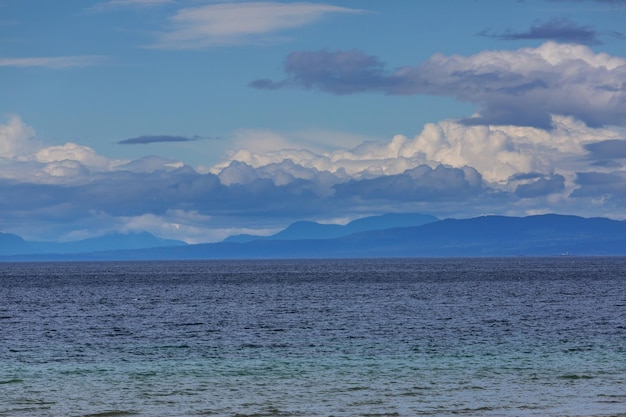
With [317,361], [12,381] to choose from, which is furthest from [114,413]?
[317,361]

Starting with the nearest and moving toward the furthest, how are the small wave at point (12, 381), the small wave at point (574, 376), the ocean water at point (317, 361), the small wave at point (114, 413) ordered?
the small wave at point (114, 413), the ocean water at point (317, 361), the small wave at point (574, 376), the small wave at point (12, 381)

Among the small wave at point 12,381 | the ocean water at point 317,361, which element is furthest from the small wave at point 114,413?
the small wave at point 12,381

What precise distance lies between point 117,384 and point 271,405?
10.4 metres

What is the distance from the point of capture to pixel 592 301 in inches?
4345

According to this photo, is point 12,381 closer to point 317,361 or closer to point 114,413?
point 114,413

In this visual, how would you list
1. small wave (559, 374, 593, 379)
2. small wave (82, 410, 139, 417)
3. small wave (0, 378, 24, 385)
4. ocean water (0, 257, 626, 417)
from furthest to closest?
small wave (0, 378, 24, 385)
small wave (559, 374, 593, 379)
ocean water (0, 257, 626, 417)
small wave (82, 410, 139, 417)

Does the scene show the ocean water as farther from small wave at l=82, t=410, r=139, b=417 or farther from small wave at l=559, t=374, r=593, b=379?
small wave at l=559, t=374, r=593, b=379

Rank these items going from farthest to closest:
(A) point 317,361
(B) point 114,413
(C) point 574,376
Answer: (A) point 317,361 → (C) point 574,376 → (B) point 114,413

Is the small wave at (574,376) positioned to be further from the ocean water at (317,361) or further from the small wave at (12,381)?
the small wave at (12,381)

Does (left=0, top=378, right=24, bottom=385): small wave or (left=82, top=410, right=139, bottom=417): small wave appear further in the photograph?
(left=0, top=378, right=24, bottom=385): small wave

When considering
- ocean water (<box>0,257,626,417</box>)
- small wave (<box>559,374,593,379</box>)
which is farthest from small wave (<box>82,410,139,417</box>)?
small wave (<box>559,374,593,379</box>)

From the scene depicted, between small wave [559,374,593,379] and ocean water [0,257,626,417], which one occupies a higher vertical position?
ocean water [0,257,626,417]

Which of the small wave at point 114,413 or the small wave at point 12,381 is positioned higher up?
the small wave at point 12,381

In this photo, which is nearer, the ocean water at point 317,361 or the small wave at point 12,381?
the ocean water at point 317,361
